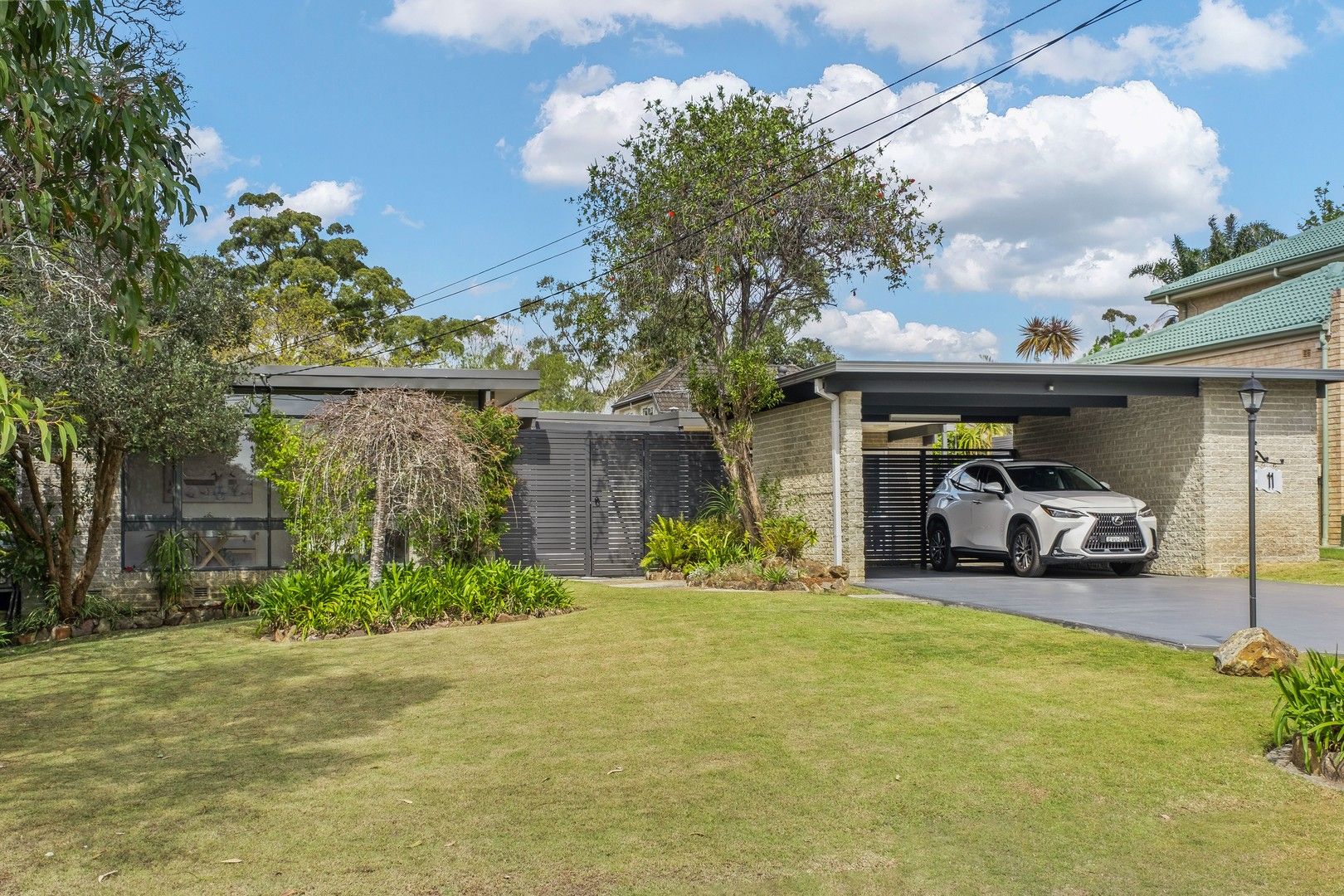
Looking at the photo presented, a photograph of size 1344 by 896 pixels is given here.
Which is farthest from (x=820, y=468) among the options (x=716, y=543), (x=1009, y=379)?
(x=1009, y=379)

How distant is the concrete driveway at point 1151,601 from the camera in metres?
9.80

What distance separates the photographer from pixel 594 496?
57.1 feet

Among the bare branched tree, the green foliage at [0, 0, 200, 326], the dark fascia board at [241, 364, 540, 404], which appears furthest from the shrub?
the green foliage at [0, 0, 200, 326]

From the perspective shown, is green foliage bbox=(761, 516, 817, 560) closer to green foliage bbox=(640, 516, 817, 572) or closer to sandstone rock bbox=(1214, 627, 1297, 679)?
green foliage bbox=(640, 516, 817, 572)

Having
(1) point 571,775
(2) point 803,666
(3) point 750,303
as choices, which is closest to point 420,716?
(1) point 571,775

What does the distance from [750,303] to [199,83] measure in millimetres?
9861

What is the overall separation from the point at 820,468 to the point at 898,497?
4.97 m

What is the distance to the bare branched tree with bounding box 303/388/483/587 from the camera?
12.4 meters

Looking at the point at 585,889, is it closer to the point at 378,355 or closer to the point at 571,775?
the point at 571,775

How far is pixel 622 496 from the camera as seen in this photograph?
17.5 m

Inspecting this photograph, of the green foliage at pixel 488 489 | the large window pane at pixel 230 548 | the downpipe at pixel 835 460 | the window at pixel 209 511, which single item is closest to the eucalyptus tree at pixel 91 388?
the window at pixel 209 511

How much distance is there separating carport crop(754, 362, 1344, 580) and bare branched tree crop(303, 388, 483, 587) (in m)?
5.12

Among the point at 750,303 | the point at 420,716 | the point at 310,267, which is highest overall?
the point at 310,267

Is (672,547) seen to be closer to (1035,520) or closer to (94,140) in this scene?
(1035,520)
